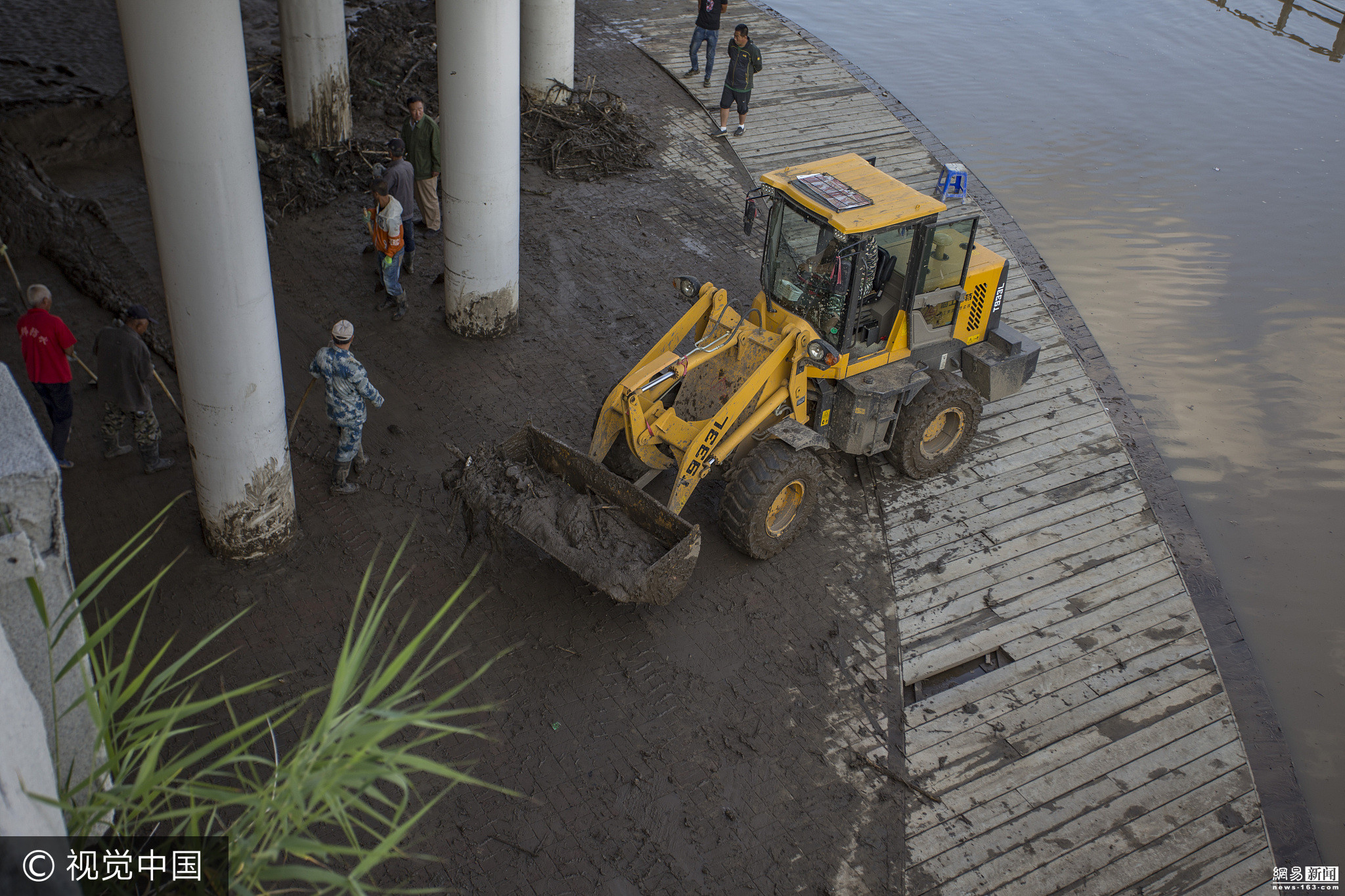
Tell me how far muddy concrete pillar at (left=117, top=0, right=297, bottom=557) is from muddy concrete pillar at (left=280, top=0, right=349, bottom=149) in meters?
7.47

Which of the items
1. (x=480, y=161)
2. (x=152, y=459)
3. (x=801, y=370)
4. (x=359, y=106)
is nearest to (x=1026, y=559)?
(x=801, y=370)

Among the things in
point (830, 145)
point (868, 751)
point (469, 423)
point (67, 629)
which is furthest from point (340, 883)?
point (830, 145)

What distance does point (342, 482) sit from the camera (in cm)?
827

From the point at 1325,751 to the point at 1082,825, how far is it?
247cm

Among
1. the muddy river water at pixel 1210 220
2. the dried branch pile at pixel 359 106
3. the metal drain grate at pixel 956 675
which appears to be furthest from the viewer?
the dried branch pile at pixel 359 106

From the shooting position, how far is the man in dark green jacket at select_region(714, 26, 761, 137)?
46.5 feet

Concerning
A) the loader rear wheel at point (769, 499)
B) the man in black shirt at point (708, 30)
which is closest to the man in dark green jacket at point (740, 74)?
the man in black shirt at point (708, 30)

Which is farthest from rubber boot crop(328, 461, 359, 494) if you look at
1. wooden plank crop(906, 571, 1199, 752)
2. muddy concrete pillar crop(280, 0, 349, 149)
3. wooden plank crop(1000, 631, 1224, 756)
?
muddy concrete pillar crop(280, 0, 349, 149)

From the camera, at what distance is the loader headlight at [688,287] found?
8359 mm

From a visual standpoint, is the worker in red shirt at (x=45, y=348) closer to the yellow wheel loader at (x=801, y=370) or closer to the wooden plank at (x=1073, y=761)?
the yellow wheel loader at (x=801, y=370)

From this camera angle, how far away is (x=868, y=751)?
6645 millimetres

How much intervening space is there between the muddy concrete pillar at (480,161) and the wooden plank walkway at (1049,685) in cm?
444

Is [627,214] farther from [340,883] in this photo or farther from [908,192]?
[340,883]

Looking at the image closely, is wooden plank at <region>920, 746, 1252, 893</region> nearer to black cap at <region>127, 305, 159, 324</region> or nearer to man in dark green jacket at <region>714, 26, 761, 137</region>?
black cap at <region>127, 305, 159, 324</region>
